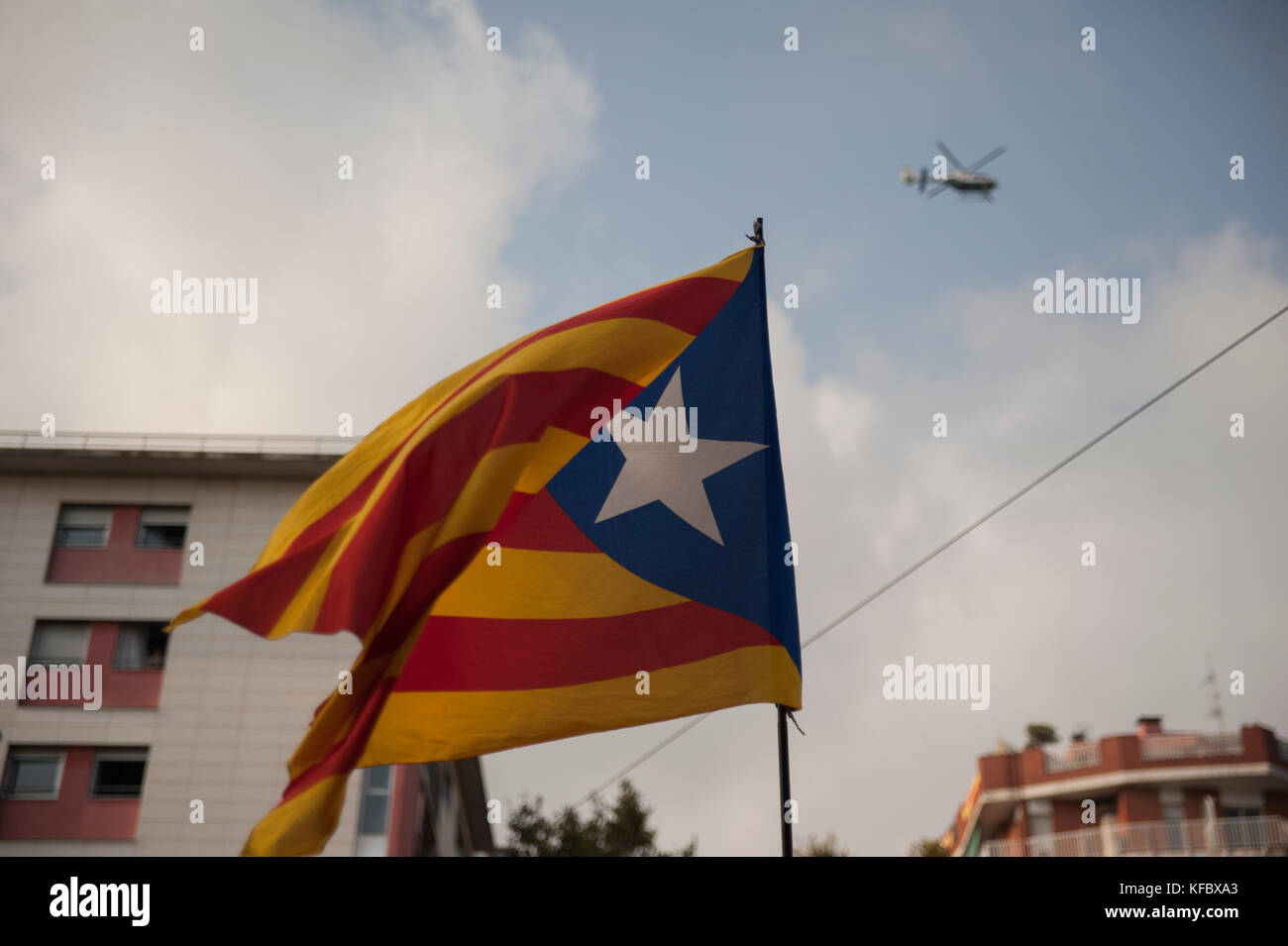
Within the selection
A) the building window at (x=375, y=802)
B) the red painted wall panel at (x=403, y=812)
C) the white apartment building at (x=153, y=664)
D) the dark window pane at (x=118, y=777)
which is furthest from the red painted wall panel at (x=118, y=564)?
the red painted wall panel at (x=403, y=812)

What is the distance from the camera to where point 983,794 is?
50.6 meters

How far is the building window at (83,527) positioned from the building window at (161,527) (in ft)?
2.95

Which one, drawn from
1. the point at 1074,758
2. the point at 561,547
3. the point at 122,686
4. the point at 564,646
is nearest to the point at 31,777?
the point at 122,686

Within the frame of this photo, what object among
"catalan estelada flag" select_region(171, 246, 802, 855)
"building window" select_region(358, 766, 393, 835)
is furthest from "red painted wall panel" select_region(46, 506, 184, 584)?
"catalan estelada flag" select_region(171, 246, 802, 855)

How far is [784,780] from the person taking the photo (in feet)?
23.9

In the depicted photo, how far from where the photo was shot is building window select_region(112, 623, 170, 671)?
3066cm

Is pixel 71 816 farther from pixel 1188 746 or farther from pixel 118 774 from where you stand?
pixel 1188 746

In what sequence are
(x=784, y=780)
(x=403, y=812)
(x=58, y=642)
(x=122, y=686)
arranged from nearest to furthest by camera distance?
(x=784, y=780)
(x=403, y=812)
(x=122, y=686)
(x=58, y=642)

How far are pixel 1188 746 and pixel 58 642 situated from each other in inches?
1524

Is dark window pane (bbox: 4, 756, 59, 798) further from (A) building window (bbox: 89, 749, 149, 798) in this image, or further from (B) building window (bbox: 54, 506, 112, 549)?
(B) building window (bbox: 54, 506, 112, 549)

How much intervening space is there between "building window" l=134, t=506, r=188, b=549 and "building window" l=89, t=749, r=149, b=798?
5514 mm

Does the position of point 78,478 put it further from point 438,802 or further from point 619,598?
point 619,598

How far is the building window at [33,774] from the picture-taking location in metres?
29.5

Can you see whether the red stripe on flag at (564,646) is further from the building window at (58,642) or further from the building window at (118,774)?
the building window at (58,642)
